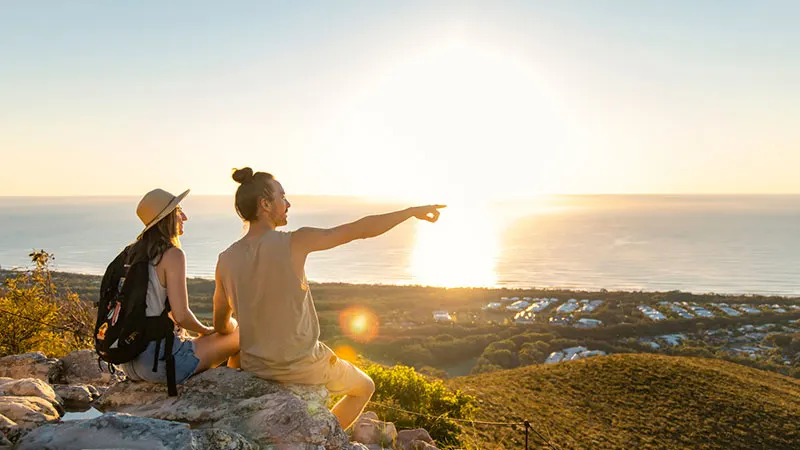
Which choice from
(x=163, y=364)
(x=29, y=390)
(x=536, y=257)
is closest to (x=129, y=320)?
(x=163, y=364)

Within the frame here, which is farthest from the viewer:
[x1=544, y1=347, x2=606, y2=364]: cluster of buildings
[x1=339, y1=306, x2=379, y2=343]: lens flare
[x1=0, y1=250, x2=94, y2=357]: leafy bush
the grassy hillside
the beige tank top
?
[x1=339, y1=306, x2=379, y2=343]: lens flare

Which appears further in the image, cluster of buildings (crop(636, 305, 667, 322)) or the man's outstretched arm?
cluster of buildings (crop(636, 305, 667, 322))

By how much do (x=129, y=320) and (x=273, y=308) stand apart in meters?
0.95

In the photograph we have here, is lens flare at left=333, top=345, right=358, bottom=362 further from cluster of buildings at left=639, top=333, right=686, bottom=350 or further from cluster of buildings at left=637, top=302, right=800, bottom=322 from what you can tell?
cluster of buildings at left=637, top=302, right=800, bottom=322

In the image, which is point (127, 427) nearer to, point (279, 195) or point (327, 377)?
point (327, 377)

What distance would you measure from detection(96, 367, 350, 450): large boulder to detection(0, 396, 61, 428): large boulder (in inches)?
13.7

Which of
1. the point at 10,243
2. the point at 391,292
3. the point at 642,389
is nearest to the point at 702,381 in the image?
the point at 642,389

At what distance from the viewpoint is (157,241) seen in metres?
3.39

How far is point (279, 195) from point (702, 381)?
Result: 19755 mm

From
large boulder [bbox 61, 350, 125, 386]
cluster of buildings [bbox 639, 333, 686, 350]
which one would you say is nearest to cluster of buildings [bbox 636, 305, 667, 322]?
cluster of buildings [bbox 639, 333, 686, 350]

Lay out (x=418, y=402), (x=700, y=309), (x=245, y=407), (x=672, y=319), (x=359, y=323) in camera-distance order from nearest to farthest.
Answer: (x=245, y=407)
(x=418, y=402)
(x=359, y=323)
(x=672, y=319)
(x=700, y=309)

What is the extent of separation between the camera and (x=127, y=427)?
8.45 feet

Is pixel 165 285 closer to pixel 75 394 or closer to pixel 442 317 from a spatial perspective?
pixel 75 394

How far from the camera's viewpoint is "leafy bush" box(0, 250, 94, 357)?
8.20 m
